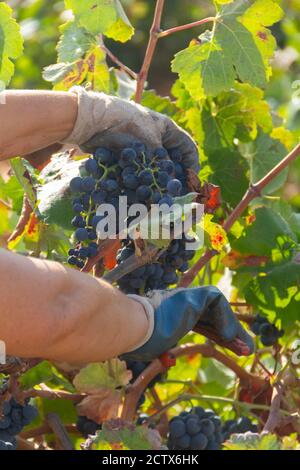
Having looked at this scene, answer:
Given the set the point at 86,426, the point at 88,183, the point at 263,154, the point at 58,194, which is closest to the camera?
the point at 88,183

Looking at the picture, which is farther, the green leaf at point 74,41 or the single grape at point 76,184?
the green leaf at point 74,41

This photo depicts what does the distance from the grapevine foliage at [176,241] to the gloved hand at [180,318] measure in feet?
0.31

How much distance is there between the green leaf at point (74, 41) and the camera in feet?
7.05

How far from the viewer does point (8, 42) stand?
6.52ft

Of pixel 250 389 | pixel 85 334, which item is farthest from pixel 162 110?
pixel 85 334

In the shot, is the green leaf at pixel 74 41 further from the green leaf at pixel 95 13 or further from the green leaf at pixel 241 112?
the green leaf at pixel 241 112

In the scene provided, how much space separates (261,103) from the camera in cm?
223

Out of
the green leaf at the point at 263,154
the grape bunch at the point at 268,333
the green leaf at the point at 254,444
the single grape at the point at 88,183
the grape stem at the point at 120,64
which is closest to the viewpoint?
the green leaf at the point at 254,444

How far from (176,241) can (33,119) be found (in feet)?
1.13

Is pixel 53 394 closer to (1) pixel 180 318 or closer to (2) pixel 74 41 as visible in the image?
(1) pixel 180 318

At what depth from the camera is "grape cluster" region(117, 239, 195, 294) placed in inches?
71.4

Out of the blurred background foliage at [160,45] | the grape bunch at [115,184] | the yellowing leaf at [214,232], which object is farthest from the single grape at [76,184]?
the blurred background foliage at [160,45]

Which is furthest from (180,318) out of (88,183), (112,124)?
(112,124)

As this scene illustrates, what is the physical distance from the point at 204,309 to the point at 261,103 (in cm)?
69
